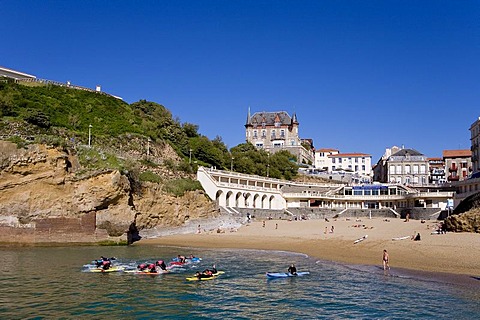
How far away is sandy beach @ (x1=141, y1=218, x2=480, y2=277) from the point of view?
86.3 feet

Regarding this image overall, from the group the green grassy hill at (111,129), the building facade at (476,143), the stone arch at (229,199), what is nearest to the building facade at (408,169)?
the building facade at (476,143)

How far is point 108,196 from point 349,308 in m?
28.8

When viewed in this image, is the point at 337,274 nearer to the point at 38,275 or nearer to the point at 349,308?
the point at 349,308

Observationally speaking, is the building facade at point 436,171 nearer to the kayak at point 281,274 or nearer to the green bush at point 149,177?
the green bush at point 149,177

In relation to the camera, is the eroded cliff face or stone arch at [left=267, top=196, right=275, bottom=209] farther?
stone arch at [left=267, top=196, right=275, bottom=209]

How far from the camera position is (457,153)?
99375 millimetres

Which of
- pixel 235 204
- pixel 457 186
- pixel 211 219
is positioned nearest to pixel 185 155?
pixel 235 204

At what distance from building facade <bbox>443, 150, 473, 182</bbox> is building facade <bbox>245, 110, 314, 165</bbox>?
3364 centimetres

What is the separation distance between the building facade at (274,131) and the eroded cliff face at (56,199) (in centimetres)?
7117

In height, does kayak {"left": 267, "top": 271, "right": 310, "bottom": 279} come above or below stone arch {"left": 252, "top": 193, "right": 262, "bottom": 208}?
below

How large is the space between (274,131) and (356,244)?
262 feet

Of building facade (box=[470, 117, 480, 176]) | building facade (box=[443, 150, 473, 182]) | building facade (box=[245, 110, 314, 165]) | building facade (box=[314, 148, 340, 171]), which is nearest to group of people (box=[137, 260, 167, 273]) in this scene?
building facade (box=[470, 117, 480, 176])

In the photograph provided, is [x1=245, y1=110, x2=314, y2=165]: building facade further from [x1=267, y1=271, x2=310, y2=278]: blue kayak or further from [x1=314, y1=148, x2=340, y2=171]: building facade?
[x1=267, y1=271, x2=310, y2=278]: blue kayak

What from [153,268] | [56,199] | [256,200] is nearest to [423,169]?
[256,200]
